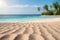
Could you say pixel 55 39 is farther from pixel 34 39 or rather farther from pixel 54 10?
pixel 54 10

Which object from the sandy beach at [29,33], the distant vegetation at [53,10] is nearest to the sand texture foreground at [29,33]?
the sandy beach at [29,33]

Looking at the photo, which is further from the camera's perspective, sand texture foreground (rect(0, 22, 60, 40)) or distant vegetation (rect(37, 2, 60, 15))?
distant vegetation (rect(37, 2, 60, 15))

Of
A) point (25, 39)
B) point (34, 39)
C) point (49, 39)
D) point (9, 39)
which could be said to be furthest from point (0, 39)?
point (49, 39)

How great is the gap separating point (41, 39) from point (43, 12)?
44832mm

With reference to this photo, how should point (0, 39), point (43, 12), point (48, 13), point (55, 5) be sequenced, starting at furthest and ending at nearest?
point (43, 12) < point (48, 13) < point (55, 5) < point (0, 39)

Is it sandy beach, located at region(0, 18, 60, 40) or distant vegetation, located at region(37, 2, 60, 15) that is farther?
distant vegetation, located at region(37, 2, 60, 15)

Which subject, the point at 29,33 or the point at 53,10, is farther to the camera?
the point at 53,10

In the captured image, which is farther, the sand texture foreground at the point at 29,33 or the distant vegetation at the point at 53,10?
the distant vegetation at the point at 53,10

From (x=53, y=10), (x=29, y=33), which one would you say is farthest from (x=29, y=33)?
(x=53, y=10)

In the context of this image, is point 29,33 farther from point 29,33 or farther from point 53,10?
point 53,10

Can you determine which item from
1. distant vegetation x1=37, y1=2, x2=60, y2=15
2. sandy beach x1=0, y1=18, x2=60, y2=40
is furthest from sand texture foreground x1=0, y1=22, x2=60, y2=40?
distant vegetation x1=37, y1=2, x2=60, y2=15

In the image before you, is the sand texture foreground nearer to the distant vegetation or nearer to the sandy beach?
the sandy beach

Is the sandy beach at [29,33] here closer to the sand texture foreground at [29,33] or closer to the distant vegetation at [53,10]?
the sand texture foreground at [29,33]

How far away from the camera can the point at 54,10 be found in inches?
1594
